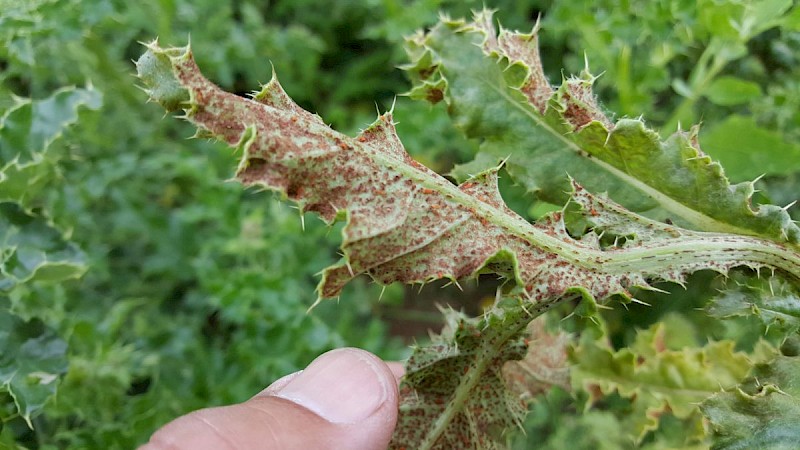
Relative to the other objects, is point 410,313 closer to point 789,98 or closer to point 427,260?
point 789,98

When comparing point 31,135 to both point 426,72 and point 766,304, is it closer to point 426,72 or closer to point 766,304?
point 426,72

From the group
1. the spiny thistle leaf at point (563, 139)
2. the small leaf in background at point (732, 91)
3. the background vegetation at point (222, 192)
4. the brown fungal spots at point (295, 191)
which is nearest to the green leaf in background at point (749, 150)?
the background vegetation at point (222, 192)

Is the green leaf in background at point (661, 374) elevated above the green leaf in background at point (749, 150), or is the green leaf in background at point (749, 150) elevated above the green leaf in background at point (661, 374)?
the green leaf in background at point (749, 150)

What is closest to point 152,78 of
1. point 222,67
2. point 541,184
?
point 541,184

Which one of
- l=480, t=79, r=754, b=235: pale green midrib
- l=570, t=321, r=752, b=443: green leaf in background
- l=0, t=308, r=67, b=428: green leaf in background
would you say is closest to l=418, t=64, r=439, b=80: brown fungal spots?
l=480, t=79, r=754, b=235: pale green midrib

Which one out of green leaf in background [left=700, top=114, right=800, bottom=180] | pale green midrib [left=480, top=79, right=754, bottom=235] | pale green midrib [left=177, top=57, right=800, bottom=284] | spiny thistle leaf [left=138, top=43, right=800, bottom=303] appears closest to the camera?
spiny thistle leaf [left=138, top=43, right=800, bottom=303]

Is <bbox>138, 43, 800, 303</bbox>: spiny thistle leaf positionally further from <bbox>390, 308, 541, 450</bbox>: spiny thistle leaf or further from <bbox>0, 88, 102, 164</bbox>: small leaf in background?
<bbox>0, 88, 102, 164</bbox>: small leaf in background

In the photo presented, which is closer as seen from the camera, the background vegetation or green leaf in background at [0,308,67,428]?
green leaf in background at [0,308,67,428]

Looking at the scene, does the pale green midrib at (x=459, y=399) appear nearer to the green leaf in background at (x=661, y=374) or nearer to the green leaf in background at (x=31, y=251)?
the green leaf in background at (x=661, y=374)
